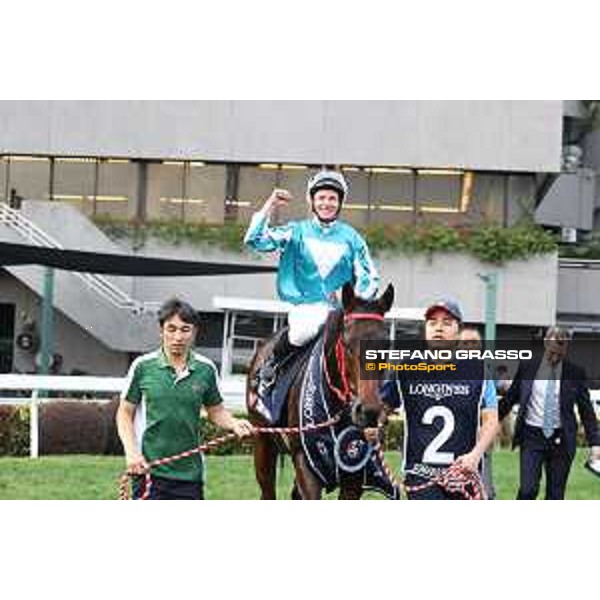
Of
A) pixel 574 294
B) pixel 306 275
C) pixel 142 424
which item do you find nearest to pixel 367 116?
pixel 306 275

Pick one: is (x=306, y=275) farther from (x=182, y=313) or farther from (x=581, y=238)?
(x=581, y=238)

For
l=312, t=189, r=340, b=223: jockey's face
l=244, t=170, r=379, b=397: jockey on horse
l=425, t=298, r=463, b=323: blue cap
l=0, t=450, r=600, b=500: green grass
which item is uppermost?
→ l=312, t=189, r=340, b=223: jockey's face

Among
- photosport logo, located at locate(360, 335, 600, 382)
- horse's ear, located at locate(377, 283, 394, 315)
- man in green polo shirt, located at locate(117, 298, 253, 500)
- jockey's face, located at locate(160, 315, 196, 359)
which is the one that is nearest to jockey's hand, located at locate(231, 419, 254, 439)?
man in green polo shirt, located at locate(117, 298, 253, 500)

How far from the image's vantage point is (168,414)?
5.72 m

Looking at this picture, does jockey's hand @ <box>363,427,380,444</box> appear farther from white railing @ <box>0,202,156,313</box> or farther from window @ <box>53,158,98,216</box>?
window @ <box>53,158,98,216</box>

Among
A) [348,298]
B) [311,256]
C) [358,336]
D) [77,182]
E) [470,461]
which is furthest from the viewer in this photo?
[77,182]

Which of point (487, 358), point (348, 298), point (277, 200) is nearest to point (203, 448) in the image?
point (348, 298)

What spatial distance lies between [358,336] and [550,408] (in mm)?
1009

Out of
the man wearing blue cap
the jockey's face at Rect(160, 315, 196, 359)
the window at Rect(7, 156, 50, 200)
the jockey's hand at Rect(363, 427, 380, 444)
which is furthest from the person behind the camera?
the window at Rect(7, 156, 50, 200)

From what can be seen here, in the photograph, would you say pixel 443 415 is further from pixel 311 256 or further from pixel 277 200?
pixel 277 200

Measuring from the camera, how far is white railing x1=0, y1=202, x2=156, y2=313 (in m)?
5.93

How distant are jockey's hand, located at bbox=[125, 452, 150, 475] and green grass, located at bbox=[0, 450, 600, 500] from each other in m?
0.11

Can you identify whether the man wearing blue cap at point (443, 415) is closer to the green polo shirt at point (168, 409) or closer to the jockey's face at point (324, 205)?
the jockey's face at point (324, 205)

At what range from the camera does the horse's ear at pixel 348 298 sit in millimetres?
5715
